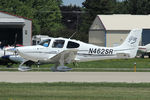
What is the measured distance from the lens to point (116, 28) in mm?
67688

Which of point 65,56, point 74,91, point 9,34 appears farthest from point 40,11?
point 74,91

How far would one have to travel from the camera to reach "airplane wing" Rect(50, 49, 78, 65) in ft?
84.4

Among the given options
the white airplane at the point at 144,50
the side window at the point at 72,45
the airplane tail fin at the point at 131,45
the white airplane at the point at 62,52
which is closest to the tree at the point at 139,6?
the white airplane at the point at 144,50

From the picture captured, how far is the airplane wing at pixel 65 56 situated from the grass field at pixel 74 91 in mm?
7045

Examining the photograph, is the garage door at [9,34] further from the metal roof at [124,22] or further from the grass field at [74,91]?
the grass field at [74,91]

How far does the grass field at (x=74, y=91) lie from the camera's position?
1462 cm

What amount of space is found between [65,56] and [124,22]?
44.1 metres

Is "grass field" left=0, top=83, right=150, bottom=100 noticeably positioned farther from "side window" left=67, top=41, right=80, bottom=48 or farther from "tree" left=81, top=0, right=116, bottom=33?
"tree" left=81, top=0, right=116, bottom=33

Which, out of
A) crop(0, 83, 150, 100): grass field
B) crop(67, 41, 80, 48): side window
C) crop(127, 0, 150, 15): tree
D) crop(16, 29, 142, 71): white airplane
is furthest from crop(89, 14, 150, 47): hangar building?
crop(0, 83, 150, 100): grass field

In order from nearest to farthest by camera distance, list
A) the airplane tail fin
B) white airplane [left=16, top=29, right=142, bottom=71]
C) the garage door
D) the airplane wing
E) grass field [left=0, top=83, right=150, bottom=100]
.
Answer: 1. grass field [left=0, top=83, right=150, bottom=100]
2. the airplane wing
3. white airplane [left=16, top=29, right=142, bottom=71]
4. the airplane tail fin
5. the garage door

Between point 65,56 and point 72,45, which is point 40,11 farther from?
point 65,56

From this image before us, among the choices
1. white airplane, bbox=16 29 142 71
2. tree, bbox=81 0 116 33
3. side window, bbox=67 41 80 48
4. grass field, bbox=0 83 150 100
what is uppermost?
tree, bbox=81 0 116 33

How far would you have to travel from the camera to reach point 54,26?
337 feet

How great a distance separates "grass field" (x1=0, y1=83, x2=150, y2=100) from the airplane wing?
23.1ft
